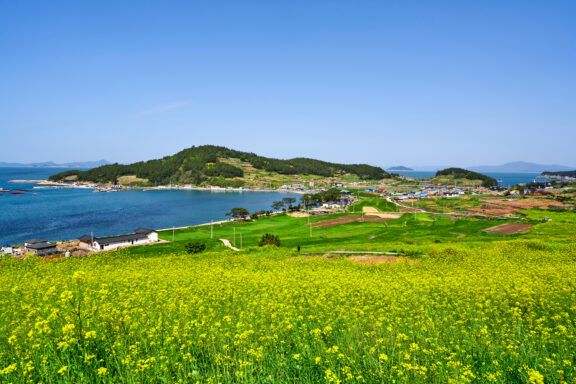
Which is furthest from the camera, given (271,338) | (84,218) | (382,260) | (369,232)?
(84,218)

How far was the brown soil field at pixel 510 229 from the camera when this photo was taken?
61.8 meters

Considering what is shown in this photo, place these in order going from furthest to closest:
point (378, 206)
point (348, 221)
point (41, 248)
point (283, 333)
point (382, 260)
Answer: point (378, 206) → point (348, 221) → point (41, 248) → point (382, 260) → point (283, 333)

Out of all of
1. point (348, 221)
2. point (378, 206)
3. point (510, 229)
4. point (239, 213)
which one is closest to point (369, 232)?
point (348, 221)

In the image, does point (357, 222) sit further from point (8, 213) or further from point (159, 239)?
point (8, 213)

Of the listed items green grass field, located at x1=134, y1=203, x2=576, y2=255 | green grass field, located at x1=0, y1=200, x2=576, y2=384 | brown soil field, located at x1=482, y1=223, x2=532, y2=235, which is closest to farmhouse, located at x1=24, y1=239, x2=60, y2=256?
green grass field, located at x1=134, y1=203, x2=576, y2=255

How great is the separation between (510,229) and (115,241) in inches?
3596

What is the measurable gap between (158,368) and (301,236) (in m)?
71.0

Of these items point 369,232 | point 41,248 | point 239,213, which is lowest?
point 41,248

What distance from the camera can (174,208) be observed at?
14638 cm

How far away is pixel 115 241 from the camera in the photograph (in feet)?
227

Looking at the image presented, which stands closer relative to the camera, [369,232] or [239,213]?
[369,232]

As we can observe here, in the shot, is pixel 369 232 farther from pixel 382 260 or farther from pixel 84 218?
pixel 84 218

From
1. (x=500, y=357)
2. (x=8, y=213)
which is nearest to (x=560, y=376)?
(x=500, y=357)

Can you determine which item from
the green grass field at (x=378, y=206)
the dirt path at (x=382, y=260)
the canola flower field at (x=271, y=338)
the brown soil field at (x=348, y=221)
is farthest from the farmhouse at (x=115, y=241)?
the green grass field at (x=378, y=206)
